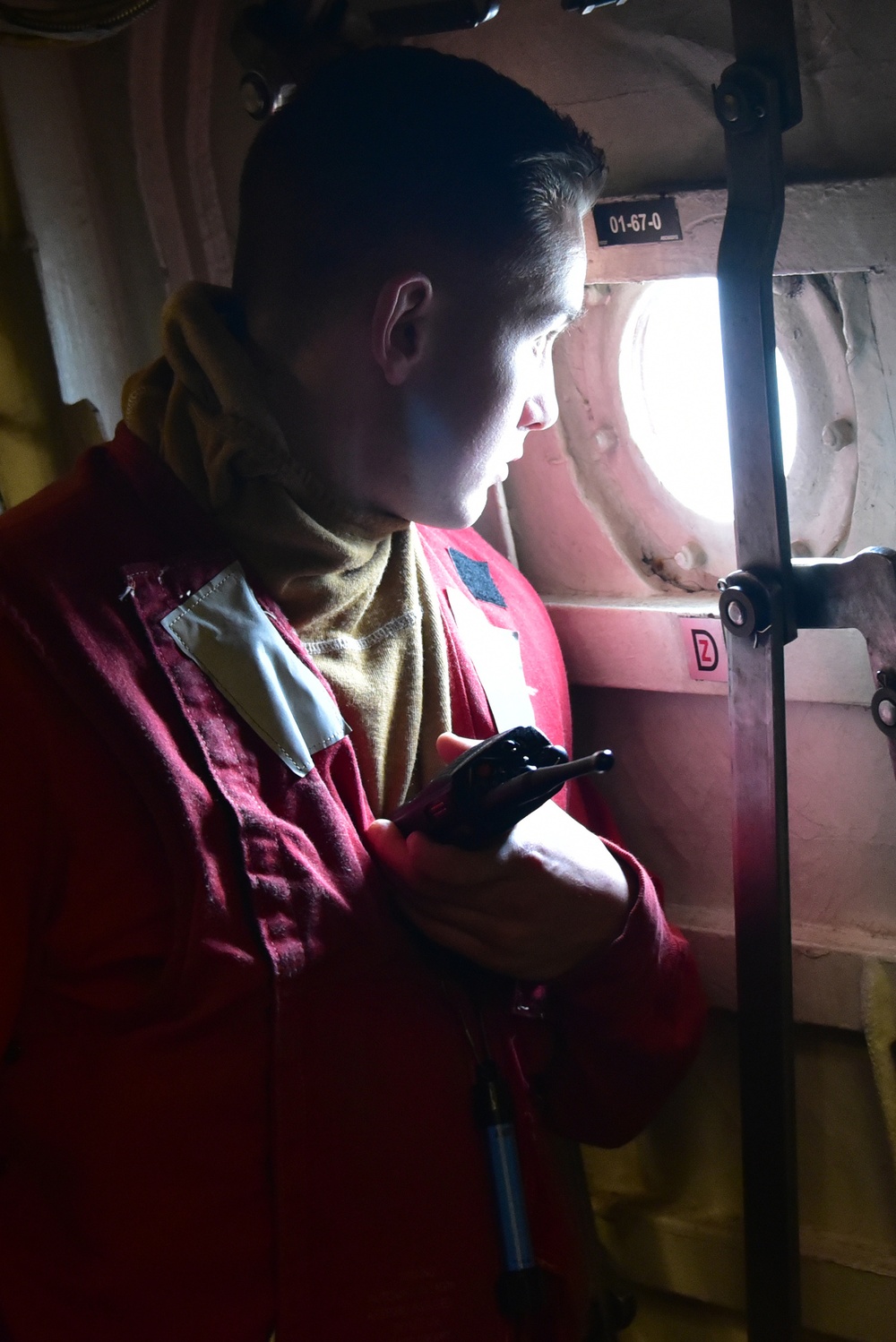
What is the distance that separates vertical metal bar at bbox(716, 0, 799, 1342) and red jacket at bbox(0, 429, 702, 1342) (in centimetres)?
32

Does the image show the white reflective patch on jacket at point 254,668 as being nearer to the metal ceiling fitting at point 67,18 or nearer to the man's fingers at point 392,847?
the man's fingers at point 392,847

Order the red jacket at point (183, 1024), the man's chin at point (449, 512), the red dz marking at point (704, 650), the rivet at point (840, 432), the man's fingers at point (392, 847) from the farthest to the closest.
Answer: the red dz marking at point (704, 650), the rivet at point (840, 432), the man's chin at point (449, 512), the man's fingers at point (392, 847), the red jacket at point (183, 1024)

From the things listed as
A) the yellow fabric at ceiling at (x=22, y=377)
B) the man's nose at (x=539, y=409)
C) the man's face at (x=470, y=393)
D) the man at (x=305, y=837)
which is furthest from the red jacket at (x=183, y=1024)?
the yellow fabric at ceiling at (x=22, y=377)

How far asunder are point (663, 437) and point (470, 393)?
530 mm

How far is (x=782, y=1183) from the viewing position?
122 centimetres

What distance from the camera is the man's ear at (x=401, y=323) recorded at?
1.15 m

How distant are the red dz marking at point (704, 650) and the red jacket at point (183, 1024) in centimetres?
63

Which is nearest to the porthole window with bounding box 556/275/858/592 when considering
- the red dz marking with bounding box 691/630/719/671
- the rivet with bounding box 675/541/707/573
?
the rivet with bounding box 675/541/707/573

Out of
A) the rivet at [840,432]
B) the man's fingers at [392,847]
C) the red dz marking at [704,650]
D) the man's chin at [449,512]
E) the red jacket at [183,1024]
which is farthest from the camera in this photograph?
the red dz marking at [704,650]

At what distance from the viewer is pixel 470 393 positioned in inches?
46.8

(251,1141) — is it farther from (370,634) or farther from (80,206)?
(80,206)

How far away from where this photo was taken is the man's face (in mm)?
1181

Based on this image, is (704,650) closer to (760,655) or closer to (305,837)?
(760,655)

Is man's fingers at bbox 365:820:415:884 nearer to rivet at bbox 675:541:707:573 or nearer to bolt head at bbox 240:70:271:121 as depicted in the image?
rivet at bbox 675:541:707:573
